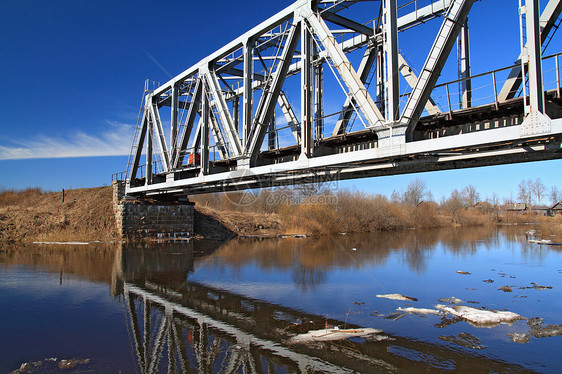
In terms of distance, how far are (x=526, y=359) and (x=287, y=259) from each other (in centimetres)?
1479

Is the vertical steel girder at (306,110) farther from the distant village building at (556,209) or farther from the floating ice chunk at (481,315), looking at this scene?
the distant village building at (556,209)

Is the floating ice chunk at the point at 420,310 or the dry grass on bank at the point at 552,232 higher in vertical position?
the dry grass on bank at the point at 552,232

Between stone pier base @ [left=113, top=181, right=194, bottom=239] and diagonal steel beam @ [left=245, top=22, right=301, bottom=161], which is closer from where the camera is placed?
diagonal steel beam @ [left=245, top=22, right=301, bottom=161]

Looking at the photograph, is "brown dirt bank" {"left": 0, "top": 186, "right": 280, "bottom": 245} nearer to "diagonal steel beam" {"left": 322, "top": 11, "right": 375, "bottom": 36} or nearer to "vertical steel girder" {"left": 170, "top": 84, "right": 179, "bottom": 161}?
"vertical steel girder" {"left": 170, "top": 84, "right": 179, "bottom": 161}

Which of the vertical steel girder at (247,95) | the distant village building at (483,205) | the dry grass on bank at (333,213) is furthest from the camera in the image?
the distant village building at (483,205)

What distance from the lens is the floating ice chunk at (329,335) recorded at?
7.90 m

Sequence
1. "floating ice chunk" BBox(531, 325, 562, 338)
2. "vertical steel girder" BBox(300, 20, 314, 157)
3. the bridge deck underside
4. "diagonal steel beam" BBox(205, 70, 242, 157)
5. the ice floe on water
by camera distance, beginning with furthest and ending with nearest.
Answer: "diagonal steel beam" BBox(205, 70, 242, 157)
"vertical steel girder" BBox(300, 20, 314, 157)
the ice floe on water
the bridge deck underside
"floating ice chunk" BBox(531, 325, 562, 338)

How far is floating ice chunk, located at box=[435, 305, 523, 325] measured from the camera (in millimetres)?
9188

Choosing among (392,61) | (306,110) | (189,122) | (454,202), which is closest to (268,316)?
(306,110)

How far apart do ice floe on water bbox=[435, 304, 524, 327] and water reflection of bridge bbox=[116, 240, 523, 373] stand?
7.78 feet

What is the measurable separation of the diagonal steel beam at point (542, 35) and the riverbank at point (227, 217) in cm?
2910

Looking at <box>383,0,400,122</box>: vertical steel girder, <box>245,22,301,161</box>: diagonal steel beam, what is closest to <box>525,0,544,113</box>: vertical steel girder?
<box>383,0,400,122</box>: vertical steel girder

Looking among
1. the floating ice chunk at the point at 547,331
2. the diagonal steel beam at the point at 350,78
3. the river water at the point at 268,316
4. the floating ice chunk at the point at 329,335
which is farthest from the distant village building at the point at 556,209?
the floating ice chunk at the point at 329,335

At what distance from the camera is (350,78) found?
11516 millimetres
